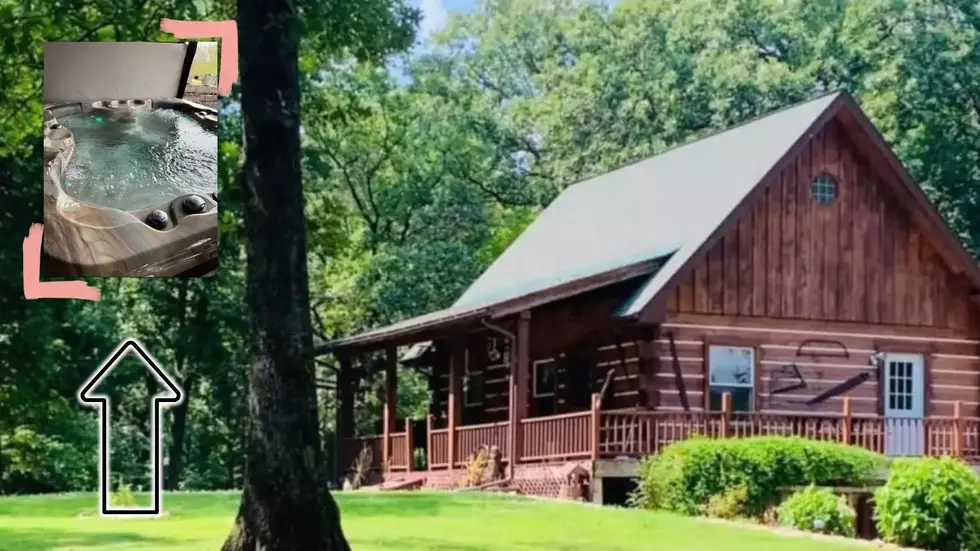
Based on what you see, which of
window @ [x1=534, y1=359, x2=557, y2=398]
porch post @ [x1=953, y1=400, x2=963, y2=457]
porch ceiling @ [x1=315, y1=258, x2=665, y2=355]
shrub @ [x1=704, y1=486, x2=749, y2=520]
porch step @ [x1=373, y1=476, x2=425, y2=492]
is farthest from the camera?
window @ [x1=534, y1=359, x2=557, y2=398]

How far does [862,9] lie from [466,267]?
13.2 metres

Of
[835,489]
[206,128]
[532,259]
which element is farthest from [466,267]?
[206,128]

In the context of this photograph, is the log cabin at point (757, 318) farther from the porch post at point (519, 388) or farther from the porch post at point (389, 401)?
the porch post at point (389, 401)

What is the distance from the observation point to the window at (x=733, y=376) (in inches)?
1072

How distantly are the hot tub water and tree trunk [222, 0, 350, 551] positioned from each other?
1.75ft

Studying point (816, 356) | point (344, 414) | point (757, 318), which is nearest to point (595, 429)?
point (757, 318)

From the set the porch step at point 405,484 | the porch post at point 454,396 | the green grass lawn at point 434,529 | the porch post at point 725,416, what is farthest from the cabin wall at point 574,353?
the green grass lawn at point 434,529

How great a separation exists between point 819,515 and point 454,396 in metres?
10.1

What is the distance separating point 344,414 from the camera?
34.2m

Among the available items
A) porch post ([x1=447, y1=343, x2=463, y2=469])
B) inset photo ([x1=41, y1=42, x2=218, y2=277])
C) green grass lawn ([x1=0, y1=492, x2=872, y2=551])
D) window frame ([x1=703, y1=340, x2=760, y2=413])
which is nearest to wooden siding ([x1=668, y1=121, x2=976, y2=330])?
window frame ([x1=703, y1=340, x2=760, y2=413])

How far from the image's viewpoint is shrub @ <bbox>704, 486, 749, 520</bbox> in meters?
21.2

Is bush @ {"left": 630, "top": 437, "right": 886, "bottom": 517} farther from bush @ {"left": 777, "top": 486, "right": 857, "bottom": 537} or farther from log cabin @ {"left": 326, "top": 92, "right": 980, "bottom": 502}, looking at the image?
log cabin @ {"left": 326, "top": 92, "right": 980, "bottom": 502}

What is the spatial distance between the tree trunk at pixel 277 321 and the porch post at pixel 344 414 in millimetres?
20670

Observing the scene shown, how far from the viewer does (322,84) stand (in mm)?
44719
